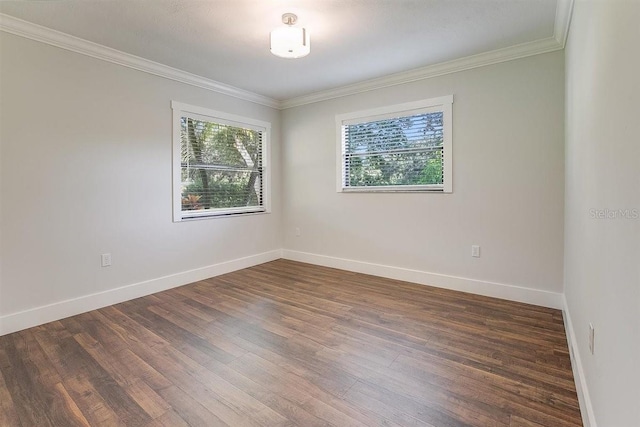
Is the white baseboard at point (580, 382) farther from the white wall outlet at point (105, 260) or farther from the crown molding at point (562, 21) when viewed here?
the white wall outlet at point (105, 260)

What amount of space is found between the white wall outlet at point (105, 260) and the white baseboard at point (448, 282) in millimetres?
2536

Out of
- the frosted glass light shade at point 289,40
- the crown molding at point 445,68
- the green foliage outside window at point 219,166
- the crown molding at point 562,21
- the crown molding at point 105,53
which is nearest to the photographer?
the crown molding at point 562,21

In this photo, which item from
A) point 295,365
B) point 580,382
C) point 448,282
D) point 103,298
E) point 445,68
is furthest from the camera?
point 448,282

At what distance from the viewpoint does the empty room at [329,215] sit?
1574 millimetres

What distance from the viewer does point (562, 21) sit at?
2.45 metres

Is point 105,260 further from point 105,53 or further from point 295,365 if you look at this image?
point 295,365

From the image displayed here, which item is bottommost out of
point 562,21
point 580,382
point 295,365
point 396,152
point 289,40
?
point 295,365

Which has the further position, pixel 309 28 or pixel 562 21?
pixel 309 28

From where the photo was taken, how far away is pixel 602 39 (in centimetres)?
131

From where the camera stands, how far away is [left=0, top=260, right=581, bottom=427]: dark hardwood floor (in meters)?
1.60

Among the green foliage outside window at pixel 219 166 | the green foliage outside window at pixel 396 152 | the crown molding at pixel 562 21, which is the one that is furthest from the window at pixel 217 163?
the crown molding at pixel 562 21

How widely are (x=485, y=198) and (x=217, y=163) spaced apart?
3.26 meters

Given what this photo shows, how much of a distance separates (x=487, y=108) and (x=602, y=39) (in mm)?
1996

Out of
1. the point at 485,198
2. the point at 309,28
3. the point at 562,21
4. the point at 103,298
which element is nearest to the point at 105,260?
the point at 103,298
